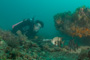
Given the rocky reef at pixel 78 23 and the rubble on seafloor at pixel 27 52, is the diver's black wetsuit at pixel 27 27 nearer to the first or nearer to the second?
the rocky reef at pixel 78 23

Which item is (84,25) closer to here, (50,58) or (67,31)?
(67,31)

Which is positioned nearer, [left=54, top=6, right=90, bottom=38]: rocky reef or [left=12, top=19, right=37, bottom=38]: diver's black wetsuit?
[left=54, top=6, right=90, bottom=38]: rocky reef

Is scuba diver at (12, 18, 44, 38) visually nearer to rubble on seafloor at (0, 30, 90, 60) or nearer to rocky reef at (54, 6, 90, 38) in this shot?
rocky reef at (54, 6, 90, 38)

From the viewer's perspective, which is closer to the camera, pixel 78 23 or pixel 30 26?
pixel 78 23

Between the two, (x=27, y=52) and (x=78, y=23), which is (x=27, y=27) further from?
(x=27, y=52)

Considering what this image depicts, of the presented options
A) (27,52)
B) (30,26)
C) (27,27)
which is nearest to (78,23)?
(30,26)

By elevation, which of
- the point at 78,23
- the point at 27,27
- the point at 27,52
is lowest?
the point at 27,52

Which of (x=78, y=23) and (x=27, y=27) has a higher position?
(x=27, y=27)

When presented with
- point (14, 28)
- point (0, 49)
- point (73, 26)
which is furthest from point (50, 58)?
point (14, 28)

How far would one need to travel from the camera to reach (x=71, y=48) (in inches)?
315

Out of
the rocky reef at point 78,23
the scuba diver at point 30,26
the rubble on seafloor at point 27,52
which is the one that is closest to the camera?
the rubble on seafloor at point 27,52

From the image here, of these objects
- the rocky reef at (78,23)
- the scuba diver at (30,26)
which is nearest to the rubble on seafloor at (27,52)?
the rocky reef at (78,23)

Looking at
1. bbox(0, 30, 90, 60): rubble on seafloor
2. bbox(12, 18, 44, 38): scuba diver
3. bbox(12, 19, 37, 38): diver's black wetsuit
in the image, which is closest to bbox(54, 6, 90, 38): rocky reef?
bbox(0, 30, 90, 60): rubble on seafloor

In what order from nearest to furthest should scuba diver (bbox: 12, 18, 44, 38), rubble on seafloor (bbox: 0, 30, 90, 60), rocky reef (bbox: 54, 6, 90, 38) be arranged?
rubble on seafloor (bbox: 0, 30, 90, 60) < rocky reef (bbox: 54, 6, 90, 38) < scuba diver (bbox: 12, 18, 44, 38)
